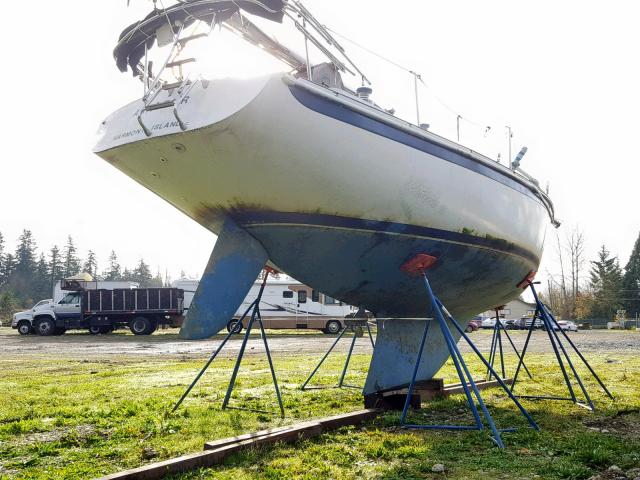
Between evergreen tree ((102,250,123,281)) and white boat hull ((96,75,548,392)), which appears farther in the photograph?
evergreen tree ((102,250,123,281))

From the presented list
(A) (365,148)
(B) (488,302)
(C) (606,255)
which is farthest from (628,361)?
(C) (606,255)

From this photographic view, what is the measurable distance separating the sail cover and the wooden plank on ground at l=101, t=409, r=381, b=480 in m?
3.63

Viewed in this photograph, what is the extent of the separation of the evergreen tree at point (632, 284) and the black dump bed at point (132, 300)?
4642 centimetres

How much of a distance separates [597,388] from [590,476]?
14.8 ft

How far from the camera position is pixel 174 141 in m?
4.41

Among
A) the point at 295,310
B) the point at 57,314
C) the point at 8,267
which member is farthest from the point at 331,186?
the point at 8,267

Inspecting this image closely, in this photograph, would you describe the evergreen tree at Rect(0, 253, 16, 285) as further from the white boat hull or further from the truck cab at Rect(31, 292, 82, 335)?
the white boat hull

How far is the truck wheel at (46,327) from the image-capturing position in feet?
80.5

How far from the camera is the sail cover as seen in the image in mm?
4742

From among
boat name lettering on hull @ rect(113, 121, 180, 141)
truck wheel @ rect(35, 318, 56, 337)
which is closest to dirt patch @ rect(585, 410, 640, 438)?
boat name lettering on hull @ rect(113, 121, 180, 141)

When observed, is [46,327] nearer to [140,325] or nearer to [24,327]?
[24,327]

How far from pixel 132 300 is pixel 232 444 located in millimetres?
21325

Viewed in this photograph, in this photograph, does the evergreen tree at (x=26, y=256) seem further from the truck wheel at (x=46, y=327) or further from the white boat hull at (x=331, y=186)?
the white boat hull at (x=331, y=186)

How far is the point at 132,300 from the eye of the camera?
2417cm
